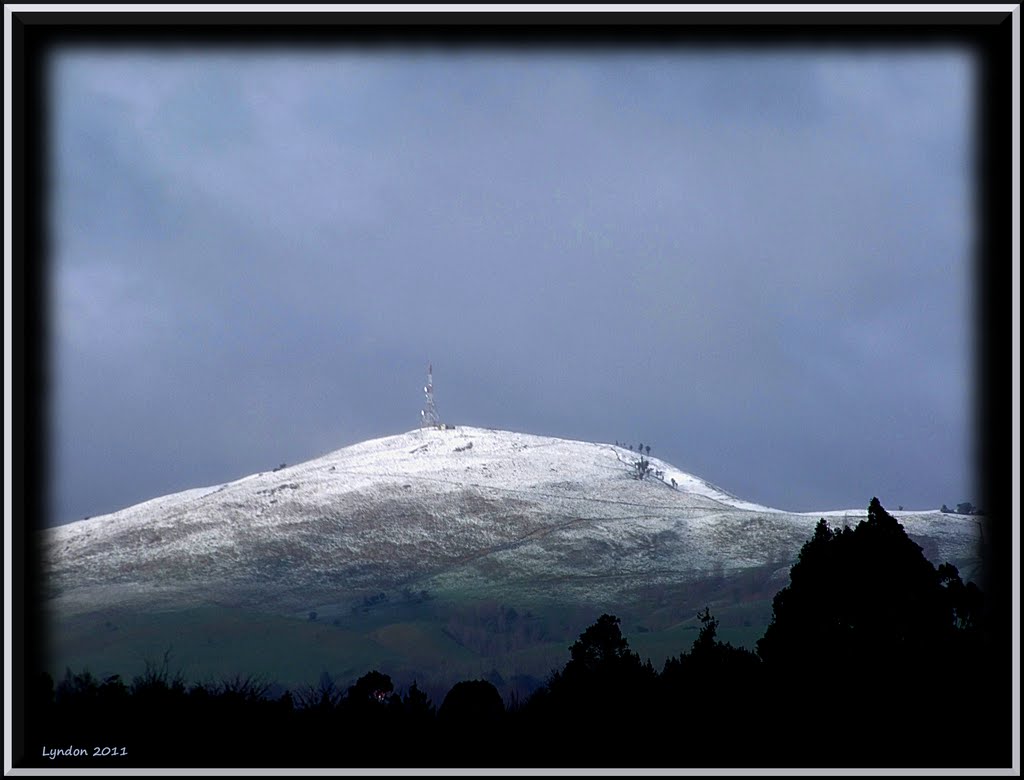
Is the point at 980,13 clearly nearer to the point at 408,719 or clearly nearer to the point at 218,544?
the point at 408,719

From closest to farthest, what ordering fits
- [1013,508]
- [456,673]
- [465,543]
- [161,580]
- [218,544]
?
[1013,508], [456,673], [161,580], [218,544], [465,543]

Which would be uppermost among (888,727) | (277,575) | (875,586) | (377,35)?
(377,35)

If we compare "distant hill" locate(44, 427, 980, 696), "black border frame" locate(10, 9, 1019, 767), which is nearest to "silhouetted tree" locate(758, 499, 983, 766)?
"black border frame" locate(10, 9, 1019, 767)

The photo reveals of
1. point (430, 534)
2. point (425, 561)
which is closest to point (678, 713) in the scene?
point (425, 561)

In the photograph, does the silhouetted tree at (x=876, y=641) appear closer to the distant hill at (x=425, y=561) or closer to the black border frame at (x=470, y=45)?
the black border frame at (x=470, y=45)

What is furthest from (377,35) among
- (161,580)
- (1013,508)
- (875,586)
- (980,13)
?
(161,580)

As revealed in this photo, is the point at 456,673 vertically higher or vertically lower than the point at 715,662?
lower
